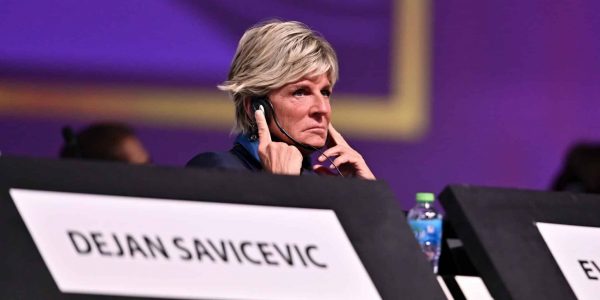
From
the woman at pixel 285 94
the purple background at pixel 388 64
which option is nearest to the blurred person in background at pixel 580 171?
the purple background at pixel 388 64

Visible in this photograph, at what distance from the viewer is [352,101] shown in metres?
3.49

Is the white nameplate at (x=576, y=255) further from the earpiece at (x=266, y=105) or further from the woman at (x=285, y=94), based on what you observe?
the earpiece at (x=266, y=105)

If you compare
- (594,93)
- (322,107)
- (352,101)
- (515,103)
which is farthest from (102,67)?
(594,93)

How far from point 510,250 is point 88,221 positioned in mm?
530

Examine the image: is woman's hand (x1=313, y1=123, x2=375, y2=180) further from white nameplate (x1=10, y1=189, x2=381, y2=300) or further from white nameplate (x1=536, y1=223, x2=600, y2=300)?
white nameplate (x1=10, y1=189, x2=381, y2=300)

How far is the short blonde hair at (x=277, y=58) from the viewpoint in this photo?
2.24 meters

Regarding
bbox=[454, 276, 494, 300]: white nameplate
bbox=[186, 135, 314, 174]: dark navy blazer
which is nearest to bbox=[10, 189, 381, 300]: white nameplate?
bbox=[454, 276, 494, 300]: white nameplate

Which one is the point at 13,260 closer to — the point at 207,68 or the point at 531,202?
the point at 531,202

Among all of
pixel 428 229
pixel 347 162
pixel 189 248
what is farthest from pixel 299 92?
pixel 189 248

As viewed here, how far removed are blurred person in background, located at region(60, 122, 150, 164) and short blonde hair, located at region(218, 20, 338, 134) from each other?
0.72 meters

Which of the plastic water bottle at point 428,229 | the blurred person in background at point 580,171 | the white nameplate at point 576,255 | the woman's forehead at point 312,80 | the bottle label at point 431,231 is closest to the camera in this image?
the white nameplate at point 576,255

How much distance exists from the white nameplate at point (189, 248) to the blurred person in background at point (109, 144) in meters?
1.70

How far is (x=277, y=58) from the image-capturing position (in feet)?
7.37

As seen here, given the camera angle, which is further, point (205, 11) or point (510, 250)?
point (205, 11)
